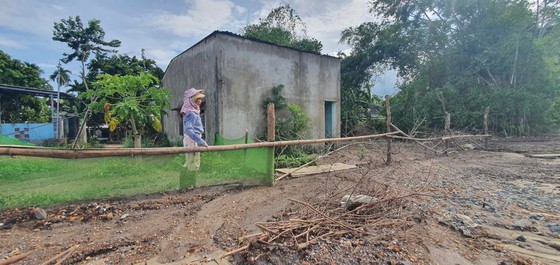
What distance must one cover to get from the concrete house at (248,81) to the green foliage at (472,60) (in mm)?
6518

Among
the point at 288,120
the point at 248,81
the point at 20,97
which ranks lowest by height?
the point at 288,120

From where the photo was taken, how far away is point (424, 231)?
2.98m

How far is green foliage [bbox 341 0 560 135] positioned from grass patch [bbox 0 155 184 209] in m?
14.4

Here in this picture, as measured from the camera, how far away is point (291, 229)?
8.59 feet

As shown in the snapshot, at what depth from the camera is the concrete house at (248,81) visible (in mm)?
8523

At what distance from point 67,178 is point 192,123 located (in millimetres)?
1936

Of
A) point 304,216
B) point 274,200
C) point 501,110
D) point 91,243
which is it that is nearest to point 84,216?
point 91,243

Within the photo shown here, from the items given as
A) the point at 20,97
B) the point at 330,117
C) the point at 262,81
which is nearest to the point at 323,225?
the point at 262,81

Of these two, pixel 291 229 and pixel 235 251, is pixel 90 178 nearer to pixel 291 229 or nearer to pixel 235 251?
pixel 235 251

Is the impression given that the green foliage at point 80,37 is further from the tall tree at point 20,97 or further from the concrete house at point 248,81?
the concrete house at point 248,81

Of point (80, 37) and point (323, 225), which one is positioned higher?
point (80, 37)

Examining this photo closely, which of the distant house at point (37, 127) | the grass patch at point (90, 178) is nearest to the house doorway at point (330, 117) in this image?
the grass patch at point (90, 178)

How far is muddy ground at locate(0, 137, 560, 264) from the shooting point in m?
2.45

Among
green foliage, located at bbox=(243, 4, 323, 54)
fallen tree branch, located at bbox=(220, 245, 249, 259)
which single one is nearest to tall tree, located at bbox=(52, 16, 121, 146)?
green foliage, located at bbox=(243, 4, 323, 54)
